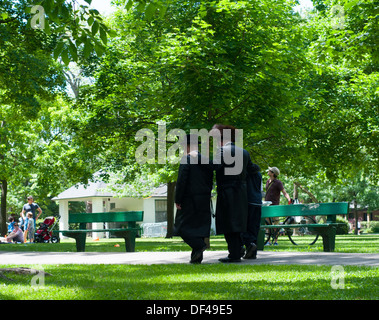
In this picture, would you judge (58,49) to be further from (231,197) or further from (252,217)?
(252,217)

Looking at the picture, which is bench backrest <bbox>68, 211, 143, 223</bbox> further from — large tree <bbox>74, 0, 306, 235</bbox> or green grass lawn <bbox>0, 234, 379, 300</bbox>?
green grass lawn <bbox>0, 234, 379, 300</bbox>

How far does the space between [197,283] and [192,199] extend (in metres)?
2.73

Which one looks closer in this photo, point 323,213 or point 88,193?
point 323,213

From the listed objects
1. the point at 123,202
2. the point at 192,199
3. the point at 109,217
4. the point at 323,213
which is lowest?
the point at 123,202

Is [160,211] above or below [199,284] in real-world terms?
below

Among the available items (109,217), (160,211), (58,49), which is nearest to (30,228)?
(109,217)

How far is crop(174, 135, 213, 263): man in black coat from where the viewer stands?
930 cm

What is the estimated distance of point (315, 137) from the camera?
2736cm

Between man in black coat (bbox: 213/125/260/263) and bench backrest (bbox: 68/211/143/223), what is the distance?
431cm

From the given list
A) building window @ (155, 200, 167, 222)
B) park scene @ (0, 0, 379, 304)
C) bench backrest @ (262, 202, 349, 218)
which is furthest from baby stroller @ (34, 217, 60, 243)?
building window @ (155, 200, 167, 222)

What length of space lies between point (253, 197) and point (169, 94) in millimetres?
8847

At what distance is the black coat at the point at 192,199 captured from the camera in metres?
9.30

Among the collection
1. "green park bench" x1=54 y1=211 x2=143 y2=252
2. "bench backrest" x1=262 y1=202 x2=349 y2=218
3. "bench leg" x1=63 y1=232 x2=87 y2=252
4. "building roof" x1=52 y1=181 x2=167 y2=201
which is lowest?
"bench leg" x1=63 y1=232 x2=87 y2=252

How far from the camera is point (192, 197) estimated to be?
30.7 feet
